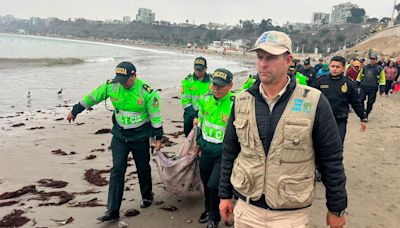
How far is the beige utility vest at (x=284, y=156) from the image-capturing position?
2.53m

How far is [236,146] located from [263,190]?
0.41 metres

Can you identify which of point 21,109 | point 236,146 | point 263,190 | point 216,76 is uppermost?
point 216,76

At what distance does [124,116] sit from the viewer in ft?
16.6

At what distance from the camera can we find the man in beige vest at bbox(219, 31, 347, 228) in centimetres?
254

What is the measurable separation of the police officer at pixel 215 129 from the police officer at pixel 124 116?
0.77m

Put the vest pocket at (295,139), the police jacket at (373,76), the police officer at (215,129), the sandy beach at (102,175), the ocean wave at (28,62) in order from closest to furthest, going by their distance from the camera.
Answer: the vest pocket at (295,139) → the police officer at (215,129) → the sandy beach at (102,175) → the police jacket at (373,76) → the ocean wave at (28,62)

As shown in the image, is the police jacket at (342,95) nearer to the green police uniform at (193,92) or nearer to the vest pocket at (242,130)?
the green police uniform at (193,92)

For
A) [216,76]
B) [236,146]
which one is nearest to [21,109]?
[216,76]

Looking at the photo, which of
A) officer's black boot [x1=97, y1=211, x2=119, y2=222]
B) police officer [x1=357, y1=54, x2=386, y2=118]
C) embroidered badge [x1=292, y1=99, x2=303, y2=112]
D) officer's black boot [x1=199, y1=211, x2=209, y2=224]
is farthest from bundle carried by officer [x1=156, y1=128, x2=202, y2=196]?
police officer [x1=357, y1=54, x2=386, y2=118]

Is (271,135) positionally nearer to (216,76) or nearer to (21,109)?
(216,76)

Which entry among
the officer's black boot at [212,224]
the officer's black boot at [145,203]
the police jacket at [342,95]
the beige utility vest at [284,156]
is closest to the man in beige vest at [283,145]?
the beige utility vest at [284,156]

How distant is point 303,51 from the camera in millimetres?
123062

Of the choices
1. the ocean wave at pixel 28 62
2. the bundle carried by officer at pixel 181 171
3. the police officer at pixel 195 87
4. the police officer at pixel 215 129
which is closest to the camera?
the police officer at pixel 215 129

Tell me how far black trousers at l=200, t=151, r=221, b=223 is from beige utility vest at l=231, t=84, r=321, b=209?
6.21 ft
